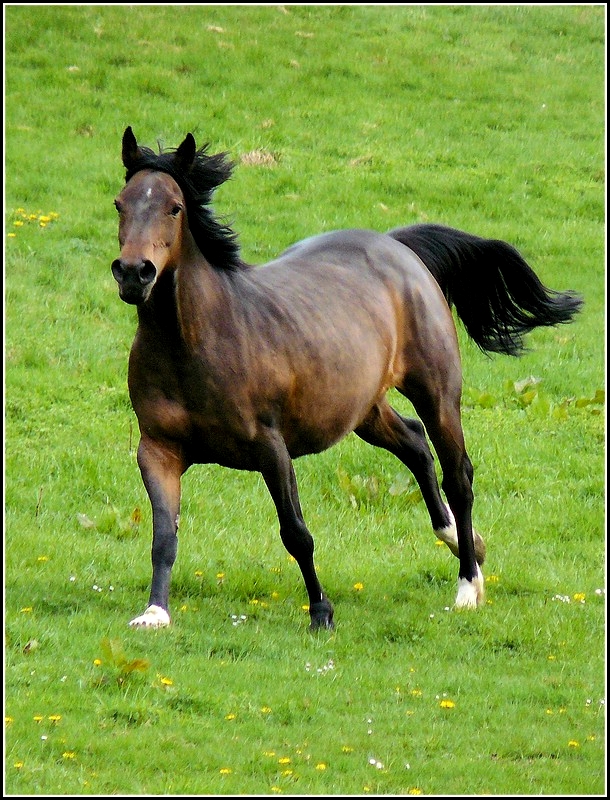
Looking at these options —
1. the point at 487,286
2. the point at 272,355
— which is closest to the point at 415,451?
the point at 487,286

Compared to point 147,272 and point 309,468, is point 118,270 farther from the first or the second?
point 309,468

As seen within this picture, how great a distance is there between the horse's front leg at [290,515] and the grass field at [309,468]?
203 mm

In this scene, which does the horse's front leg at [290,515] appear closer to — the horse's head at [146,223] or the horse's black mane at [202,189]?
the horse's black mane at [202,189]

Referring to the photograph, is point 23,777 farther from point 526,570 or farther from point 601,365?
point 601,365

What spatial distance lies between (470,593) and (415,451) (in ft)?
3.80

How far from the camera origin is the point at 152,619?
6.96 meters

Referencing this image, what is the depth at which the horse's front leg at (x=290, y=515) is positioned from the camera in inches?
282

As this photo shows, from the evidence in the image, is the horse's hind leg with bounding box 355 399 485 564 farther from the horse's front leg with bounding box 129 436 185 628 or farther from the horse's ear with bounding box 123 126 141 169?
the horse's ear with bounding box 123 126 141 169

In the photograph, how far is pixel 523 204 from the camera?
1747cm

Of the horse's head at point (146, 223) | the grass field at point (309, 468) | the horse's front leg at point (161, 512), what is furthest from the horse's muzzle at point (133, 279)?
the grass field at point (309, 468)

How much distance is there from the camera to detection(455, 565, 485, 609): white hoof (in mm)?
8188

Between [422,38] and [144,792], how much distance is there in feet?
62.1

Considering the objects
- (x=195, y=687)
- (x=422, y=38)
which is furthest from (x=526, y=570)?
(x=422, y=38)

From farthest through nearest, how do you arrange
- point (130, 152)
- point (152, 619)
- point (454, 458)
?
1. point (454, 458)
2. point (152, 619)
3. point (130, 152)
